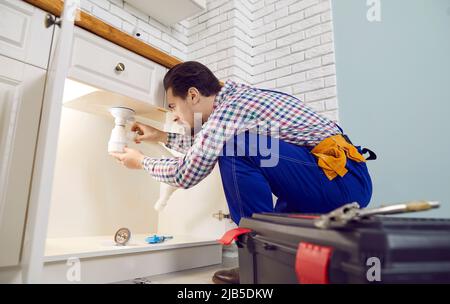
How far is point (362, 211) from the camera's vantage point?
1.16ft

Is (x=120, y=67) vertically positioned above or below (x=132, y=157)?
above

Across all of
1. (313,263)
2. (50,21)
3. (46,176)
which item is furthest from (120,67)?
(313,263)

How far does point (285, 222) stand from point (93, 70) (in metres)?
0.68

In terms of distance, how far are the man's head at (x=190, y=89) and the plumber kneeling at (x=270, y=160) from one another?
0.55 ft

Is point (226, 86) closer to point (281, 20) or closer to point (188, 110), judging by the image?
point (188, 110)

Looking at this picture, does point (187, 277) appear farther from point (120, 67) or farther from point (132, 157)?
point (120, 67)

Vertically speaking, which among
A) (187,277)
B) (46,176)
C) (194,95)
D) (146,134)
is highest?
(194,95)

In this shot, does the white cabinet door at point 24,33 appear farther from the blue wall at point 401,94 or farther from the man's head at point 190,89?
the blue wall at point 401,94

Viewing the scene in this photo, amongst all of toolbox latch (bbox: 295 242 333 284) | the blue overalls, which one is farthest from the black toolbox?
the blue overalls

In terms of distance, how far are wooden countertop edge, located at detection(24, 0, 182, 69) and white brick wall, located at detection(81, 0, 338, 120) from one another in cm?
54

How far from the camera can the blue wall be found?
104cm

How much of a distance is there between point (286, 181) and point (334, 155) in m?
0.14

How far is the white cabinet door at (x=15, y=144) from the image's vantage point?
66 centimetres

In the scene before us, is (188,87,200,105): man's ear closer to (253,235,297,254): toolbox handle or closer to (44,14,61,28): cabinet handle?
(44,14,61,28): cabinet handle
